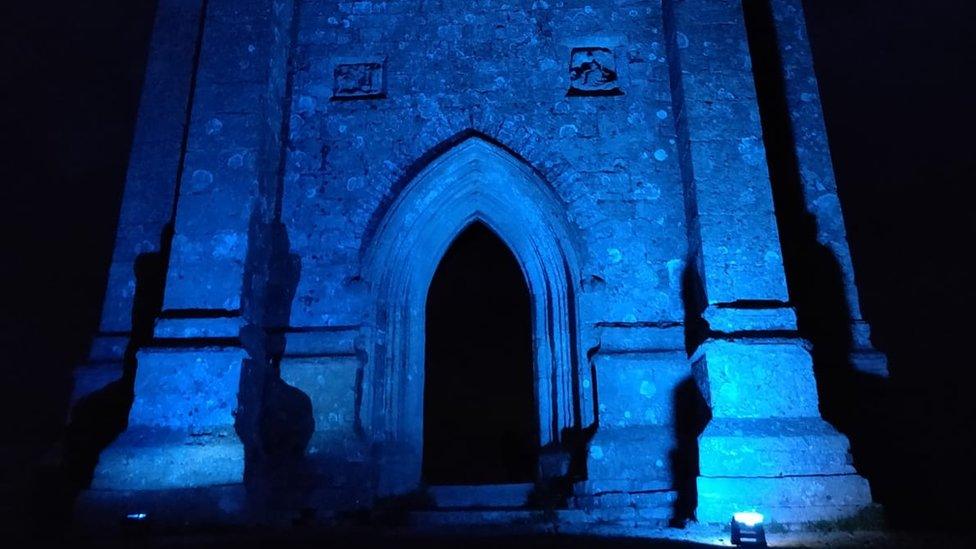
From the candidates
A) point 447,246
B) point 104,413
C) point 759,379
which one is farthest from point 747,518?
point 104,413

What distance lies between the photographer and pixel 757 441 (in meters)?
4.33

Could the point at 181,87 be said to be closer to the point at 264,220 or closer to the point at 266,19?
the point at 266,19

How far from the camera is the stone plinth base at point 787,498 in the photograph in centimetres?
416

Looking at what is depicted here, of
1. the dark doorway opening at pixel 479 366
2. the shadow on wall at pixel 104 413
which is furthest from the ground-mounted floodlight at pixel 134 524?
the dark doorway opening at pixel 479 366

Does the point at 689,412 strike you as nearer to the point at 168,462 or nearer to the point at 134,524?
the point at 168,462

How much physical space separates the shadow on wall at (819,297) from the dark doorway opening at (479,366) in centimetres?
443

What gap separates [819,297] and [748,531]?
2.90m

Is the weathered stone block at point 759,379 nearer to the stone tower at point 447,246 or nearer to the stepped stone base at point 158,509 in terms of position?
the stone tower at point 447,246

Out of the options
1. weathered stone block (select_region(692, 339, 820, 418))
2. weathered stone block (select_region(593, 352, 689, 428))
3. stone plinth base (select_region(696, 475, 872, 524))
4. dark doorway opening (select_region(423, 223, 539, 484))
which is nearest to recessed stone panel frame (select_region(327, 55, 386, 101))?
weathered stone block (select_region(593, 352, 689, 428))

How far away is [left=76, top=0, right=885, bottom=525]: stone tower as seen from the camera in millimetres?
4617

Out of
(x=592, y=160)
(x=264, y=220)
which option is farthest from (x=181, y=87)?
(x=592, y=160)

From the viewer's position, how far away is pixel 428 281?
654 centimetres

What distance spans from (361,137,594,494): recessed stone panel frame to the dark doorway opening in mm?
3286

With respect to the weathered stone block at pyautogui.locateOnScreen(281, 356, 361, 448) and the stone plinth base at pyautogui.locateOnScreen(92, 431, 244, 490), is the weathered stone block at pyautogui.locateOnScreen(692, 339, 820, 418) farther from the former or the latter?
the stone plinth base at pyautogui.locateOnScreen(92, 431, 244, 490)
